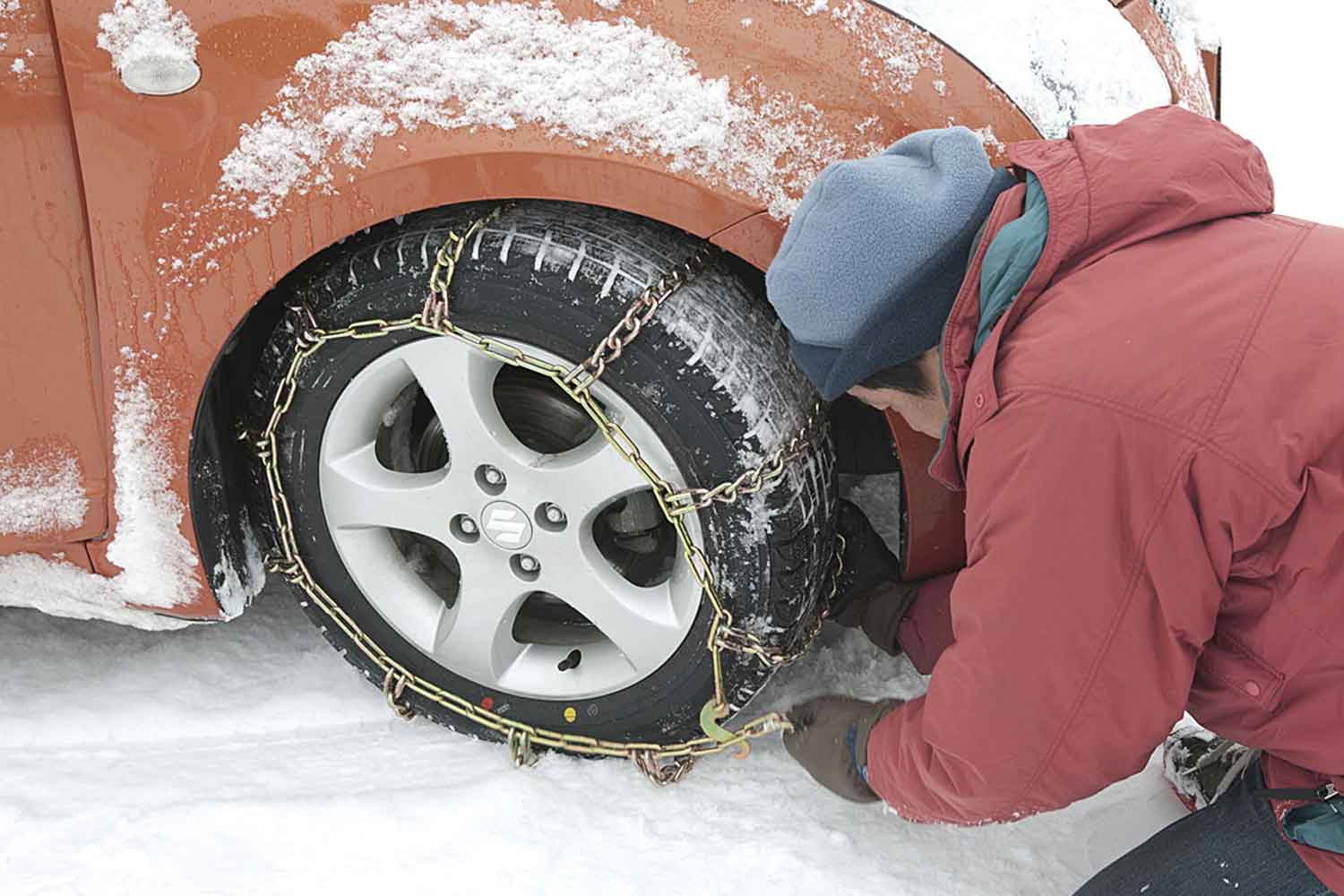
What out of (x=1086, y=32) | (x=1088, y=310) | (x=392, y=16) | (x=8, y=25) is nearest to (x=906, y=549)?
(x=1088, y=310)

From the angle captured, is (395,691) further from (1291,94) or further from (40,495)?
(1291,94)

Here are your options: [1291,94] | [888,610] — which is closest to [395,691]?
[888,610]

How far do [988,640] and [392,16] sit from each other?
111 cm

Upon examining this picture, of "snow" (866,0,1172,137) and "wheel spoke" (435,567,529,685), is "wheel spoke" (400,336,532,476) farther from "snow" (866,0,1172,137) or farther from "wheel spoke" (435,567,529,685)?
"snow" (866,0,1172,137)

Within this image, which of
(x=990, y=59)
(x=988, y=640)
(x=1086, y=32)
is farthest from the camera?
(x=1086, y=32)

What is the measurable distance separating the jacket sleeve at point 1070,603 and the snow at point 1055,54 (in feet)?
2.01

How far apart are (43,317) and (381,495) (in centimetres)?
55

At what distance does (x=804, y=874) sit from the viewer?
179 cm

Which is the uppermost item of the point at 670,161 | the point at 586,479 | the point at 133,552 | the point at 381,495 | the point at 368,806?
the point at 670,161

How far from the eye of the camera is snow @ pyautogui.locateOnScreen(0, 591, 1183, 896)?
5.86ft

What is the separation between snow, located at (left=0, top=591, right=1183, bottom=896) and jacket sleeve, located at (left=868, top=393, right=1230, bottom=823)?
43 cm

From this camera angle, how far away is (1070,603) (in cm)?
126

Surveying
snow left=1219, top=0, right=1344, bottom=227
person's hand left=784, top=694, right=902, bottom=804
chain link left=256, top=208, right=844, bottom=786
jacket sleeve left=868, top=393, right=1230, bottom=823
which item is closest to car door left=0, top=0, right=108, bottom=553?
chain link left=256, top=208, right=844, bottom=786

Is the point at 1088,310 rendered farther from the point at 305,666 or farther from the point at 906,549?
the point at 305,666
